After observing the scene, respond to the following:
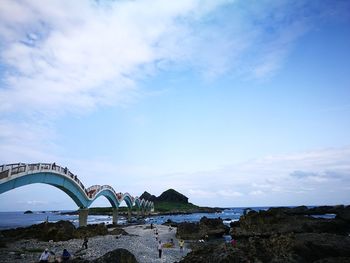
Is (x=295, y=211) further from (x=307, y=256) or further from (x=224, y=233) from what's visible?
(x=307, y=256)

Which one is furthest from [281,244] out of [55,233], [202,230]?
[55,233]

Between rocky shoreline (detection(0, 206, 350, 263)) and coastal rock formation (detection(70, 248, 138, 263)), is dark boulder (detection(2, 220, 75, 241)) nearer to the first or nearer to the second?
rocky shoreline (detection(0, 206, 350, 263))

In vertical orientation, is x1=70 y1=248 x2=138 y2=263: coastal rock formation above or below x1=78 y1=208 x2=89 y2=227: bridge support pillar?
below

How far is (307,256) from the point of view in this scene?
2577 cm

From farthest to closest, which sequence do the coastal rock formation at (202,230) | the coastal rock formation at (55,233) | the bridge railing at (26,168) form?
the coastal rock formation at (202,230) → the coastal rock formation at (55,233) → the bridge railing at (26,168)

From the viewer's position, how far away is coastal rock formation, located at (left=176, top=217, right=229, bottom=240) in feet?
167

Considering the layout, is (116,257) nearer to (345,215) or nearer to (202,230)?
(202,230)

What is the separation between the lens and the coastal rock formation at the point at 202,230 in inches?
2000

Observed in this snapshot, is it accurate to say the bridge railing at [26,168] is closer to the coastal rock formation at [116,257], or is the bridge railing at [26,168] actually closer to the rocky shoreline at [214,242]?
the rocky shoreline at [214,242]

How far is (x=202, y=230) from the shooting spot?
174ft

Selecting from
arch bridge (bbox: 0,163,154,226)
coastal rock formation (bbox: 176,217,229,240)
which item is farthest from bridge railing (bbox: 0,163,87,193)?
coastal rock formation (bbox: 176,217,229,240)

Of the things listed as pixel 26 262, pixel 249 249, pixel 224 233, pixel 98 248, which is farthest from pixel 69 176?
pixel 249 249

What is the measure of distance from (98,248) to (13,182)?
11.6m

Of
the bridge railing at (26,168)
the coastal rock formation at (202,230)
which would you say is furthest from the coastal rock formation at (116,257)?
the coastal rock formation at (202,230)
